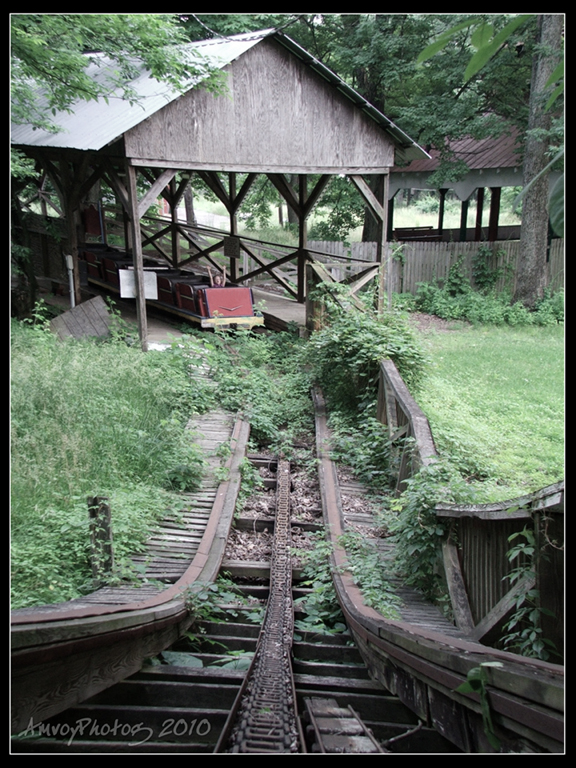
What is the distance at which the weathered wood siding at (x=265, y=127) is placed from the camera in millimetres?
10766

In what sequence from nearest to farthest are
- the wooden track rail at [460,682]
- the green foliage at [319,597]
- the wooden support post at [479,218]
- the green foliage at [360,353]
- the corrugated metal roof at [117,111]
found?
1. the wooden track rail at [460,682]
2. the green foliage at [319,597]
3. the green foliage at [360,353]
4. the corrugated metal roof at [117,111]
5. the wooden support post at [479,218]

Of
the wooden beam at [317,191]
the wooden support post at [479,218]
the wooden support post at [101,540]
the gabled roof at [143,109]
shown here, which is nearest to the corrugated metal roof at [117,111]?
the gabled roof at [143,109]

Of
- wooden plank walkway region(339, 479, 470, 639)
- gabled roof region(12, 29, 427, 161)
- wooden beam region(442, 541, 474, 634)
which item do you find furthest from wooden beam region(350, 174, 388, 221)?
wooden beam region(442, 541, 474, 634)

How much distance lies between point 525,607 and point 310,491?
446 centimetres

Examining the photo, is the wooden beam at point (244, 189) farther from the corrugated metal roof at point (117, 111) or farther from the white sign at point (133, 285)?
the white sign at point (133, 285)

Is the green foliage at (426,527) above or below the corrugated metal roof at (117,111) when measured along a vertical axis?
below

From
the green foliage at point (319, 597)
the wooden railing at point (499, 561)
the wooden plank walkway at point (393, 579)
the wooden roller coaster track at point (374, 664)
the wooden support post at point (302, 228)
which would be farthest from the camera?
the wooden support post at point (302, 228)

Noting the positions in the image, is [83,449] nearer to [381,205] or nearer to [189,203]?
[381,205]

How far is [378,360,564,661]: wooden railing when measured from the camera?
2.82 metres

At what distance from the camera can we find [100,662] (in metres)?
3.46

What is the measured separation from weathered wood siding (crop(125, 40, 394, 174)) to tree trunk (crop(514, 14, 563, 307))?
17.0 feet

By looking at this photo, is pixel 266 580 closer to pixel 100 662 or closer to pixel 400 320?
pixel 100 662

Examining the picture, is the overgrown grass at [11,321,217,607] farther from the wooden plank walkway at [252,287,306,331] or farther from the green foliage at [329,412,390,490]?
the wooden plank walkway at [252,287,306,331]

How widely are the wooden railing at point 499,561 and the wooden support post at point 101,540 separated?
2440mm
